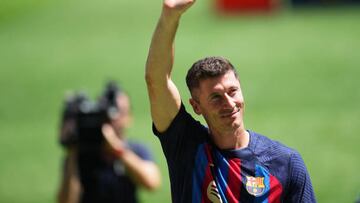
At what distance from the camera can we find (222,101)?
506 centimetres

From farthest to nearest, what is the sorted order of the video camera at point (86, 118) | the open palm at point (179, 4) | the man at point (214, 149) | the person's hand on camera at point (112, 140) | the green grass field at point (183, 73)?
the green grass field at point (183, 73) < the person's hand on camera at point (112, 140) < the video camera at point (86, 118) < the man at point (214, 149) < the open palm at point (179, 4)

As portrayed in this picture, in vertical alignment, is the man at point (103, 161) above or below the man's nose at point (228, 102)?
below

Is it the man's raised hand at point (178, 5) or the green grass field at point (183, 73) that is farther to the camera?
the green grass field at point (183, 73)

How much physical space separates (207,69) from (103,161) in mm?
3431

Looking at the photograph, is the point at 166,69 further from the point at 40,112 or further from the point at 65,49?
the point at 65,49

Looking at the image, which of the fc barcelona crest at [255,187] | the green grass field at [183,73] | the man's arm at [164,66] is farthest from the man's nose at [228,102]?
the green grass field at [183,73]

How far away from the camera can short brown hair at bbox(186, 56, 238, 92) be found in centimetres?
507

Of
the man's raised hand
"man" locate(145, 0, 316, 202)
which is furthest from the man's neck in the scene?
the man's raised hand

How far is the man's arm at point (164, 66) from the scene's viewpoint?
494 cm

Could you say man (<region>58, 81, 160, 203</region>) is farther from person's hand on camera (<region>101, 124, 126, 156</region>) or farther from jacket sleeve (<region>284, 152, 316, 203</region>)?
jacket sleeve (<region>284, 152, 316, 203</region>)

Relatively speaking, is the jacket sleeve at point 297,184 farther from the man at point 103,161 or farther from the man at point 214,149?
the man at point 103,161

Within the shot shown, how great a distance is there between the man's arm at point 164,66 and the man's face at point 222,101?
0.50 feet

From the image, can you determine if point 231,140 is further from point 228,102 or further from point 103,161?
point 103,161

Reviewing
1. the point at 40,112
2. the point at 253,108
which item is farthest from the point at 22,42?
the point at 253,108
